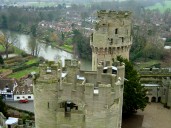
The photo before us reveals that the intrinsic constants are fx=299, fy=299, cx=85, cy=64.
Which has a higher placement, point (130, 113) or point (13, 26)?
point (13, 26)

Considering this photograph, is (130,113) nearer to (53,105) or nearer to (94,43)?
(94,43)

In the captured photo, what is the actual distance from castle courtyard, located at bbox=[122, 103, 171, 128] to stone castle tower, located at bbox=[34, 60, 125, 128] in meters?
20.7

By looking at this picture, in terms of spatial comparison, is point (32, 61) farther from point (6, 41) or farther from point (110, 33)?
point (110, 33)

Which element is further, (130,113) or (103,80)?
(130,113)

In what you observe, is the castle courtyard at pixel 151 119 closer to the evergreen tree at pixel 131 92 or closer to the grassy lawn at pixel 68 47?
the evergreen tree at pixel 131 92

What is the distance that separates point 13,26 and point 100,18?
333 ft

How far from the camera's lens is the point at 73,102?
Result: 52.9ft

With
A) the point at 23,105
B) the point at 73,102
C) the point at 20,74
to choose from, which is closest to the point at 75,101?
the point at 73,102

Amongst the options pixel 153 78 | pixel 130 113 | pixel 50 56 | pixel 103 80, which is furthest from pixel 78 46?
pixel 103 80

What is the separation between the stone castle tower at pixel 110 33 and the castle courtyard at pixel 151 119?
8.95 meters

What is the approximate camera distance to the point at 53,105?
1647 centimetres

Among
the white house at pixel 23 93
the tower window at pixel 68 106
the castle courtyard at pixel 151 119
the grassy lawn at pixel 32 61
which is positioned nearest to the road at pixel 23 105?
the white house at pixel 23 93

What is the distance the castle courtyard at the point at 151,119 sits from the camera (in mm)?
36656

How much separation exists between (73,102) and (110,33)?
62.7 ft
